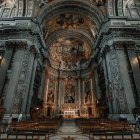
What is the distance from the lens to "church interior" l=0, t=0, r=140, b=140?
50.1ft

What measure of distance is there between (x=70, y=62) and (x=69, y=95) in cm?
595

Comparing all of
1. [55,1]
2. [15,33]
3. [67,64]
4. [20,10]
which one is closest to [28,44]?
[15,33]

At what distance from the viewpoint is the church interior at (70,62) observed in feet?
50.1

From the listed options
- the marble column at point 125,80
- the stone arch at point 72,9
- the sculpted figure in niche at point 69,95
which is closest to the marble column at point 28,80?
the stone arch at point 72,9

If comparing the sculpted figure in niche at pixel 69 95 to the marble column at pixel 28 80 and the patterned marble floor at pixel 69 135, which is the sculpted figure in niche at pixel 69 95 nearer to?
the marble column at pixel 28 80

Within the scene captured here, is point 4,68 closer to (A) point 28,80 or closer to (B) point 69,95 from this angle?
(A) point 28,80

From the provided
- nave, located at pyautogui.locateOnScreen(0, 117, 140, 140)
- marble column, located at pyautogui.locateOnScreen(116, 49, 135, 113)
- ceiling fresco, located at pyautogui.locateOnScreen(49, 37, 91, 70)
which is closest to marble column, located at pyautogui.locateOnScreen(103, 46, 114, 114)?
marble column, located at pyautogui.locateOnScreen(116, 49, 135, 113)

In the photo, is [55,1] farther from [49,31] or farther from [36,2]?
[49,31]

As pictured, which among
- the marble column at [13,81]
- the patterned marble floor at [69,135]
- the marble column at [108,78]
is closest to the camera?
the patterned marble floor at [69,135]

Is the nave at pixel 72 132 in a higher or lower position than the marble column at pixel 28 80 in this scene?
lower

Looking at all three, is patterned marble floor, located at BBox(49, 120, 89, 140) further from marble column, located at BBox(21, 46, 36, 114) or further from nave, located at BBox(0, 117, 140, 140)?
marble column, located at BBox(21, 46, 36, 114)

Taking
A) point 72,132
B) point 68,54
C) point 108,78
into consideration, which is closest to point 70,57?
point 68,54

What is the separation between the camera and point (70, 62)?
1204 inches

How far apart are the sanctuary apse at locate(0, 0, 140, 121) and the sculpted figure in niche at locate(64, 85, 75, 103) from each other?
167mm
